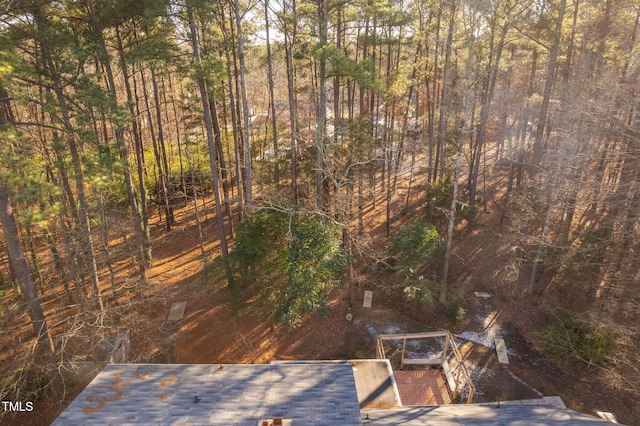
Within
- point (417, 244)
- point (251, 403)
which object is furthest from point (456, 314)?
point (251, 403)

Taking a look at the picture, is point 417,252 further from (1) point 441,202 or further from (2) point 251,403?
(2) point 251,403

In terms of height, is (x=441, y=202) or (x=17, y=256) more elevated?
(x=17, y=256)

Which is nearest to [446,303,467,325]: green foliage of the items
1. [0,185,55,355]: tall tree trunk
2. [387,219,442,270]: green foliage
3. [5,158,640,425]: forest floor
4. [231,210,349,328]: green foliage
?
[5,158,640,425]: forest floor

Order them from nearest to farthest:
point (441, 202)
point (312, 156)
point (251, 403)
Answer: point (251, 403), point (312, 156), point (441, 202)

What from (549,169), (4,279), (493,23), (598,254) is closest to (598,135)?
(549,169)

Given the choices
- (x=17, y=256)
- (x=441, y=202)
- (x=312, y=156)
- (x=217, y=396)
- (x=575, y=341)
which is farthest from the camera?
(x=441, y=202)

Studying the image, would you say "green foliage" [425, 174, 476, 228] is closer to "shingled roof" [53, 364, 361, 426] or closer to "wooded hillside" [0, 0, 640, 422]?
"wooded hillside" [0, 0, 640, 422]
